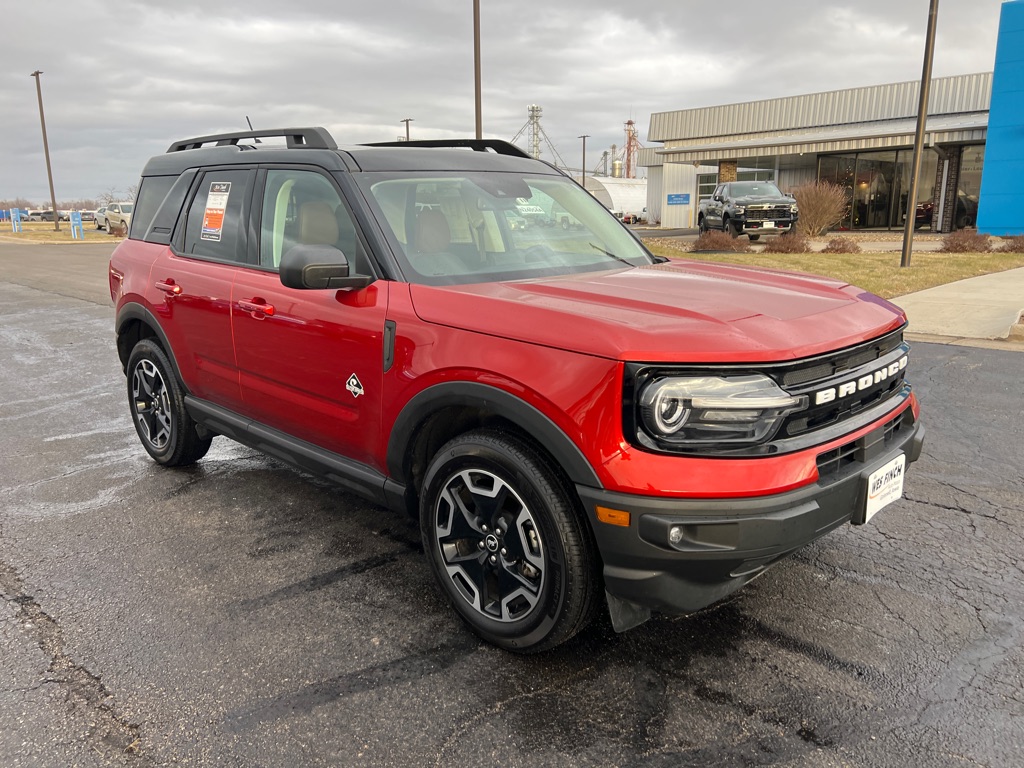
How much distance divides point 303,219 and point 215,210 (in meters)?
0.86

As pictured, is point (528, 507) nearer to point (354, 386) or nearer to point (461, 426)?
point (461, 426)

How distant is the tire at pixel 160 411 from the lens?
14.9 ft

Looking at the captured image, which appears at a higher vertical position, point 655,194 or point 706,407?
point 655,194

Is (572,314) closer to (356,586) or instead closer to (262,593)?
(356,586)

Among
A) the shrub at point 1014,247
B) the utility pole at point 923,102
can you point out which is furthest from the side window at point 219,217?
the shrub at point 1014,247

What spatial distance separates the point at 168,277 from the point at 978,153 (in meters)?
33.7

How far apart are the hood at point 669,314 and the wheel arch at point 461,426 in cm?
22

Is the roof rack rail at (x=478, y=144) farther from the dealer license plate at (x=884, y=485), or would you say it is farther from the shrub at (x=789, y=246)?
the shrub at (x=789, y=246)

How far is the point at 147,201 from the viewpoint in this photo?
487cm

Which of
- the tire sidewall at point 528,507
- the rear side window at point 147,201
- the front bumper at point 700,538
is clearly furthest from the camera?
the rear side window at point 147,201

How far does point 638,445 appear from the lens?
2.30 metres

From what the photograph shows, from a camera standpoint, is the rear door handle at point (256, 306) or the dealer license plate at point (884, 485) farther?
the rear door handle at point (256, 306)

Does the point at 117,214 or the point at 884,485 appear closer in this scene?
the point at 884,485

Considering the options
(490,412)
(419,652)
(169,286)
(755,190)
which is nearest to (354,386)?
(490,412)
